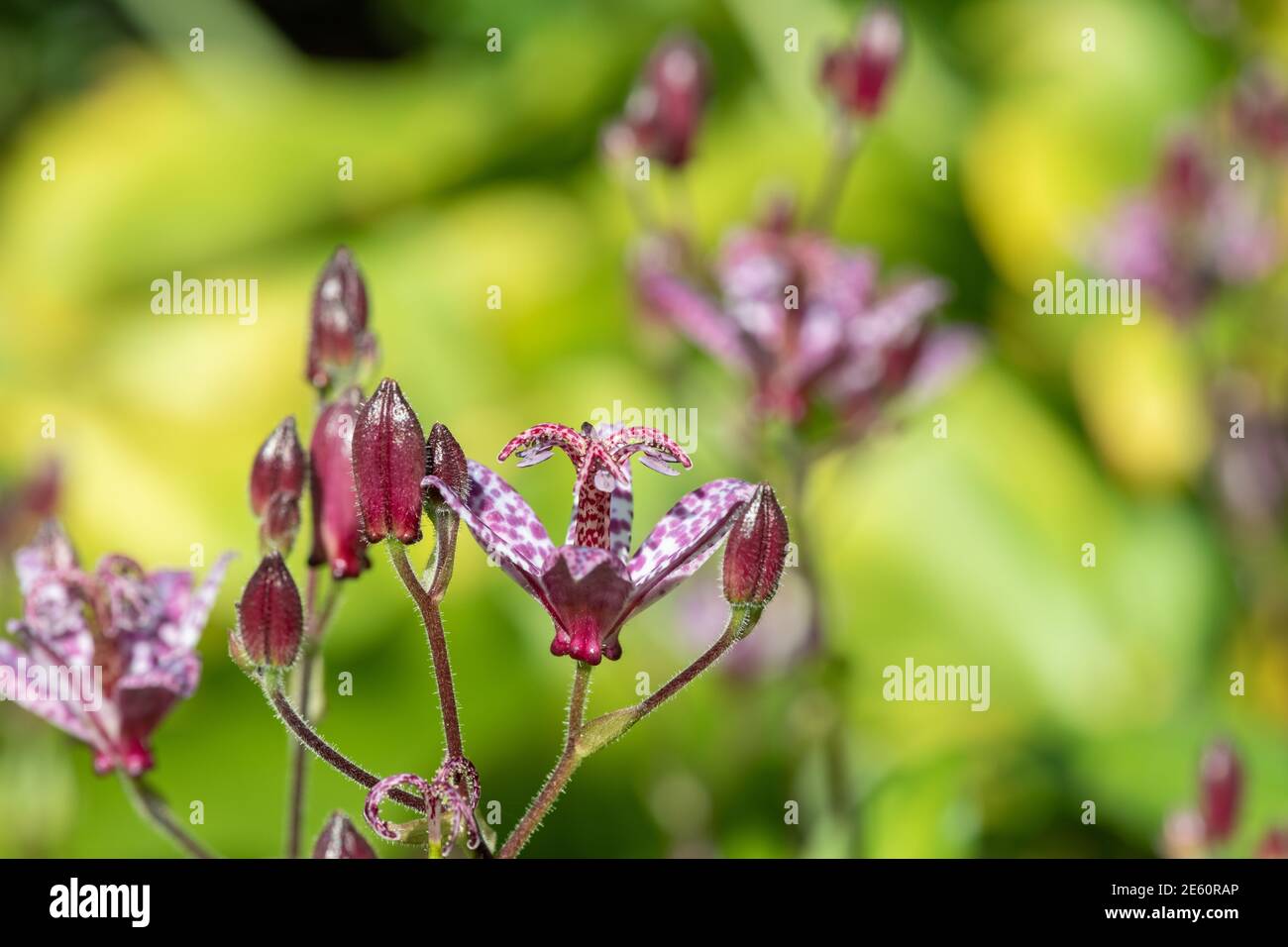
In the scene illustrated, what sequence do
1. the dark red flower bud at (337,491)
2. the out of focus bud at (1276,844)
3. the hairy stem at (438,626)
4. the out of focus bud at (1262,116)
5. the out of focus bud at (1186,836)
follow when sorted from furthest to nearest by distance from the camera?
the out of focus bud at (1262,116), the out of focus bud at (1186,836), the out of focus bud at (1276,844), the dark red flower bud at (337,491), the hairy stem at (438,626)

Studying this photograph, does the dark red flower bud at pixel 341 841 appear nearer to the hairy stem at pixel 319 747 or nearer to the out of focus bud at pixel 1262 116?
the hairy stem at pixel 319 747

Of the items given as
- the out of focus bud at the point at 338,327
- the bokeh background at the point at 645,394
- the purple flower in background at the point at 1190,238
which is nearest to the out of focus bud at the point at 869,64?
the bokeh background at the point at 645,394

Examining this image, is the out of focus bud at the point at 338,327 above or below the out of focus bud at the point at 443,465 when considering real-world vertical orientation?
above

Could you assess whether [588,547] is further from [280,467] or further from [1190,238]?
[1190,238]

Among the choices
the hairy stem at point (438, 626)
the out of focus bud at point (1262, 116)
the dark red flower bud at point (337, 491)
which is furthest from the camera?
the out of focus bud at point (1262, 116)

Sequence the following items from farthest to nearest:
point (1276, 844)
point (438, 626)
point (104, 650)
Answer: point (1276, 844) → point (104, 650) → point (438, 626)

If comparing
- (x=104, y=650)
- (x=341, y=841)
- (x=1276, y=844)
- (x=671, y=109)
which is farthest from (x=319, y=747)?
(x=671, y=109)
